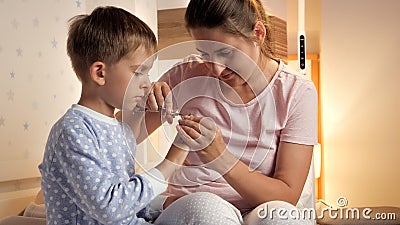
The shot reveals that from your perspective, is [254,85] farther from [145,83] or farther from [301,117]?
[145,83]

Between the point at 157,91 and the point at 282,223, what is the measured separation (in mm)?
366

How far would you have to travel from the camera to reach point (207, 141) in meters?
1.23

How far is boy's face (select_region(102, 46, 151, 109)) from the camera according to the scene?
1233 millimetres

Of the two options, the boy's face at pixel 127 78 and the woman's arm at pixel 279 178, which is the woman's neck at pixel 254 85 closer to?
the woman's arm at pixel 279 178

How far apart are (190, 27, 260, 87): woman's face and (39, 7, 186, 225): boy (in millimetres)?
122

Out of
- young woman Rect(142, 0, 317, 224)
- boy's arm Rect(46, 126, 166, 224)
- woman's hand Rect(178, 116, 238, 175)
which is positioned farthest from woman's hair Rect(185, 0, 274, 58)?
boy's arm Rect(46, 126, 166, 224)

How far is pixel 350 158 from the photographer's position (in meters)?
3.43

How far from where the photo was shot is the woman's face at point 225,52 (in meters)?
1.31

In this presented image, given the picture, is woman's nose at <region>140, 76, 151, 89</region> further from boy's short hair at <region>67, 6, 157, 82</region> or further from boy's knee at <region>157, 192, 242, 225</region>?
boy's knee at <region>157, 192, 242, 225</region>

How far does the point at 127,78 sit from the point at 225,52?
220 mm

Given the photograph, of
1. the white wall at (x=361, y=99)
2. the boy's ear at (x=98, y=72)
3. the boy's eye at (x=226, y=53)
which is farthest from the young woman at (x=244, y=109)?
the white wall at (x=361, y=99)

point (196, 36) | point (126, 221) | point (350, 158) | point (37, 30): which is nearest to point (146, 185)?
point (126, 221)

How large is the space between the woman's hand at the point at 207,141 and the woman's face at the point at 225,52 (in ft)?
0.50

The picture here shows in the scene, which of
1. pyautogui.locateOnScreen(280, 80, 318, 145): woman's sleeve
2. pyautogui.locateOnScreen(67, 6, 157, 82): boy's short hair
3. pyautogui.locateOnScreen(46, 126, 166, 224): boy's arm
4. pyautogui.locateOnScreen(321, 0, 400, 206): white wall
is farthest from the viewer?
pyautogui.locateOnScreen(321, 0, 400, 206): white wall
